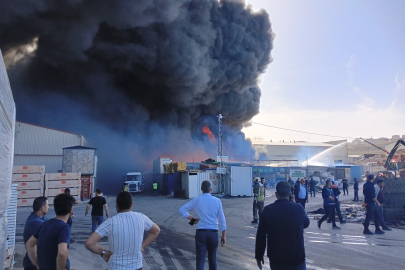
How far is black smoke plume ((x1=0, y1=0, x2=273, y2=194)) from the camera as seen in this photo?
83.6ft

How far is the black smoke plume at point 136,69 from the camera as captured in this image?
25.5 meters

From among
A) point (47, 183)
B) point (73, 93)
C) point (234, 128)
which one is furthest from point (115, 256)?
point (234, 128)

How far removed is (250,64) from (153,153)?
14.7 metres

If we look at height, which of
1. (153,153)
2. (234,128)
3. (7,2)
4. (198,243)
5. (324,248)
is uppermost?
(7,2)

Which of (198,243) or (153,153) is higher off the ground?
(153,153)

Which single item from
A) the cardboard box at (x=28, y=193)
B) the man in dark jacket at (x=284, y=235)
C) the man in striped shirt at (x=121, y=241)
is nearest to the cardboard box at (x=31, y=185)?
the cardboard box at (x=28, y=193)

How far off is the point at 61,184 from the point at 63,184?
114 mm

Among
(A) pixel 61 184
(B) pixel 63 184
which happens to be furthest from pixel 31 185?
(B) pixel 63 184

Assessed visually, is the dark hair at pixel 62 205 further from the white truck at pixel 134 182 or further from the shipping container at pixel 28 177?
the white truck at pixel 134 182

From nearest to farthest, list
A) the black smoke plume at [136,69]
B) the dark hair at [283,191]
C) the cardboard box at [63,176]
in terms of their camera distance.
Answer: the dark hair at [283,191] < the cardboard box at [63,176] < the black smoke plume at [136,69]

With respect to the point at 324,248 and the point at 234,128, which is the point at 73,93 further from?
the point at 324,248

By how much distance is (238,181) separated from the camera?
2389 centimetres

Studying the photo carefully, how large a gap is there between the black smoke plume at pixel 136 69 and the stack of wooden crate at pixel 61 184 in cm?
1204

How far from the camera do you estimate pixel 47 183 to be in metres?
18.6
